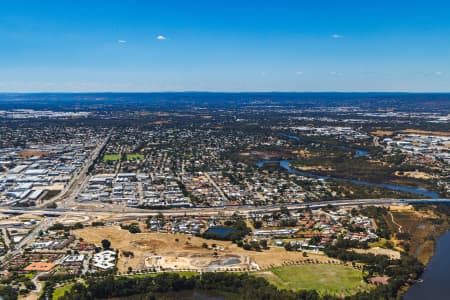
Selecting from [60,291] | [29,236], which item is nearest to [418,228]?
[60,291]

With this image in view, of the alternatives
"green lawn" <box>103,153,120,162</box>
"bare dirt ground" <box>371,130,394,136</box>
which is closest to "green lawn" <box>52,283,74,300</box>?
"green lawn" <box>103,153,120,162</box>

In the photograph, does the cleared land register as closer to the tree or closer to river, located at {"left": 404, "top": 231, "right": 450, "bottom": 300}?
river, located at {"left": 404, "top": 231, "right": 450, "bottom": 300}

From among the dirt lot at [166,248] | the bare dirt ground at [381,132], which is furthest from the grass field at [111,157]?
the bare dirt ground at [381,132]

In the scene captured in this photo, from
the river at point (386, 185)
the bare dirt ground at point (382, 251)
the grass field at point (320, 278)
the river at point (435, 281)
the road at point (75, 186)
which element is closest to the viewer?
the river at point (435, 281)

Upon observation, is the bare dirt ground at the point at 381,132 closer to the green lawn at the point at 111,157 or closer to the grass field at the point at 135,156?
the grass field at the point at 135,156

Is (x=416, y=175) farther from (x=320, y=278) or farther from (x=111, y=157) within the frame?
(x=111, y=157)

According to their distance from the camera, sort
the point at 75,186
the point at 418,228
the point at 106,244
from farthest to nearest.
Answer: the point at 75,186
the point at 418,228
the point at 106,244
